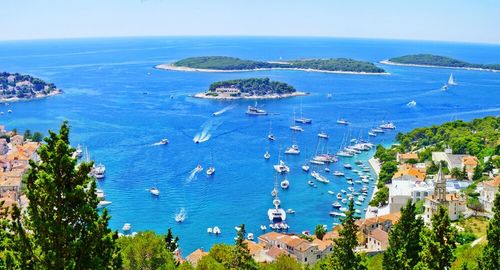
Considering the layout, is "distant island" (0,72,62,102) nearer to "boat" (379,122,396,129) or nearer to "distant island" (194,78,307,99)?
"distant island" (194,78,307,99)

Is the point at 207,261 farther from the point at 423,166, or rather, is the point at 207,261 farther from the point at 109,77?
the point at 109,77

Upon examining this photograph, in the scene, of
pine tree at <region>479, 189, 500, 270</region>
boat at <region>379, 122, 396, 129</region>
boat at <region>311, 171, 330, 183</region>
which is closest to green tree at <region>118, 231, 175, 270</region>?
pine tree at <region>479, 189, 500, 270</region>

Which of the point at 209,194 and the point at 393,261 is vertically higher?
the point at 393,261

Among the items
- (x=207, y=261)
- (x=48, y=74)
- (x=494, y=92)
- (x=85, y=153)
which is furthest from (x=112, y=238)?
(x=48, y=74)

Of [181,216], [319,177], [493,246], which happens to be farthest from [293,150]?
[493,246]

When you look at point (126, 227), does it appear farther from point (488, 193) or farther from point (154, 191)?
point (488, 193)

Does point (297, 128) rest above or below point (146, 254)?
below

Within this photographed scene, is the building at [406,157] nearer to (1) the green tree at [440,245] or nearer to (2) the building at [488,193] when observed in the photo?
(2) the building at [488,193]

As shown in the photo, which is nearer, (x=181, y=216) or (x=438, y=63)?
(x=181, y=216)
